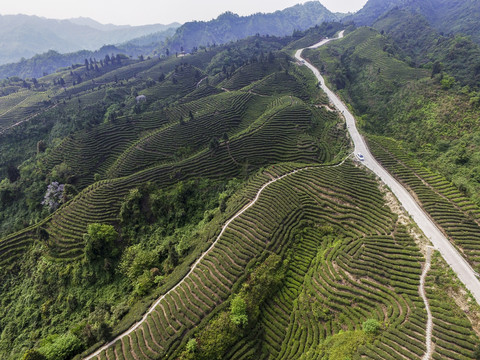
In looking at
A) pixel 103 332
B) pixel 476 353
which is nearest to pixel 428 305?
pixel 476 353

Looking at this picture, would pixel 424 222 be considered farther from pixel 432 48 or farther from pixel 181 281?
pixel 432 48

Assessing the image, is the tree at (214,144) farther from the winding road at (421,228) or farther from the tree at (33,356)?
the tree at (33,356)

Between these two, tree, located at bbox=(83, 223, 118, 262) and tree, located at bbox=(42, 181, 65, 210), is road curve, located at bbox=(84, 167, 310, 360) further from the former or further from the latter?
tree, located at bbox=(42, 181, 65, 210)

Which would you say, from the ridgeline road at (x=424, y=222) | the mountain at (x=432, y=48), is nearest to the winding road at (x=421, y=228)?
the ridgeline road at (x=424, y=222)

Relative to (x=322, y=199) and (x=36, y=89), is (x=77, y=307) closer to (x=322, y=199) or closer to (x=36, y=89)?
(x=322, y=199)

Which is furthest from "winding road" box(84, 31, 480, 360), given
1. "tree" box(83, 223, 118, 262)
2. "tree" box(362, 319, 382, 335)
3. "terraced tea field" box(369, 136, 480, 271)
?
"tree" box(83, 223, 118, 262)

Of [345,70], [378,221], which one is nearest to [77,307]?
[378,221]
